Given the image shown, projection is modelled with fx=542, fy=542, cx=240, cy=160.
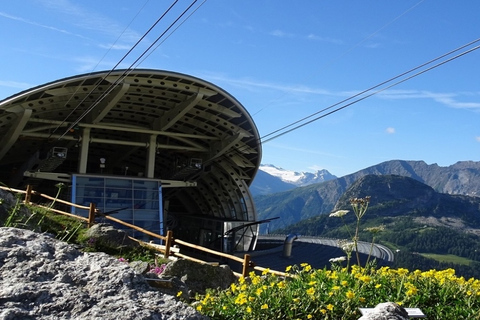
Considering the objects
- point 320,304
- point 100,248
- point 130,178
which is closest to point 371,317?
point 320,304

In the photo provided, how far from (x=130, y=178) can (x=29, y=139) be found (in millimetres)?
8486

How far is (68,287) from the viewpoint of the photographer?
4.46 m

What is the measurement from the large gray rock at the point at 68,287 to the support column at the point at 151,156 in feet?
113

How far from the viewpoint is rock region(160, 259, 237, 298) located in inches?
453

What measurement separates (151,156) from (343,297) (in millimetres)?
34488

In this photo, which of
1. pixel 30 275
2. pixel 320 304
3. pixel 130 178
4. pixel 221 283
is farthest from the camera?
pixel 130 178

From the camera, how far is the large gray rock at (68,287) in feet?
13.7

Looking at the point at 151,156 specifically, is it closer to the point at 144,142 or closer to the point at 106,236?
the point at 144,142

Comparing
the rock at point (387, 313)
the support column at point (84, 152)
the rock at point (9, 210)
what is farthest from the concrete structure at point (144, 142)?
the rock at point (387, 313)

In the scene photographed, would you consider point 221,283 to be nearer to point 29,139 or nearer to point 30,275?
point 30,275

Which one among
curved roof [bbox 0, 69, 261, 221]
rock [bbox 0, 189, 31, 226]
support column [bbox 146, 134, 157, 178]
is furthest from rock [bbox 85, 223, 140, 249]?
support column [bbox 146, 134, 157, 178]

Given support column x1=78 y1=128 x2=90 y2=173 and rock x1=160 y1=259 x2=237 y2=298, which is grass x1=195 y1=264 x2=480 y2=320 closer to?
rock x1=160 y1=259 x2=237 y2=298

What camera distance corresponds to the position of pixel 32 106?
3300cm

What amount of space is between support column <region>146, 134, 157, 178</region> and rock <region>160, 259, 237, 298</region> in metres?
27.7
